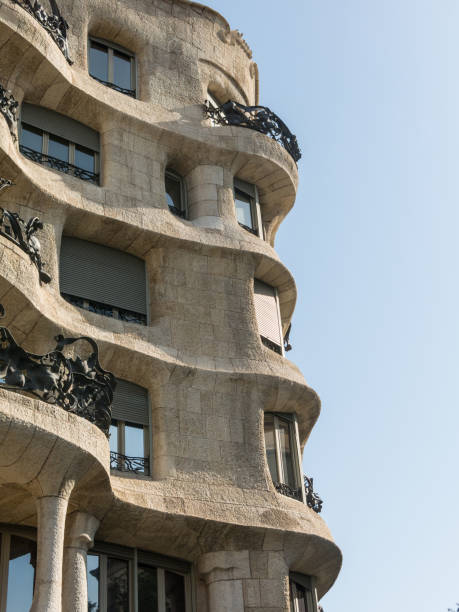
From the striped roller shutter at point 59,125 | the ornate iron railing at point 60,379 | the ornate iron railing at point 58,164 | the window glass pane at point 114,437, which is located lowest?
the ornate iron railing at point 60,379

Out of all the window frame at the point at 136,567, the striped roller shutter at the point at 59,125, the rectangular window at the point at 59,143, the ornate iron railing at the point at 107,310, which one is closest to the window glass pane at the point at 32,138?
the rectangular window at the point at 59,143

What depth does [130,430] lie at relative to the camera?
1753 cm

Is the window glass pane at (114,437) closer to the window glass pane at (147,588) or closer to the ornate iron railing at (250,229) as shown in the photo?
the window glass pane at (147,588)

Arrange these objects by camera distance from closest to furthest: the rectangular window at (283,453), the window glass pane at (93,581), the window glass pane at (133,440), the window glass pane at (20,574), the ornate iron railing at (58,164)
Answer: the window glass pane at (20,574) → the window glass pane at (93,581) → the window glass pane at (133,440) → the rectangular window at (283,453) → the ornate iron railing at (58,164)

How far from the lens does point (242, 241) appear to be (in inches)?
805

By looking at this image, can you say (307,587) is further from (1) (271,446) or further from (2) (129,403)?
(2) (129,403)

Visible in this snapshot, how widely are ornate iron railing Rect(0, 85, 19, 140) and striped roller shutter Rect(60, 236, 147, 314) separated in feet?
7.68

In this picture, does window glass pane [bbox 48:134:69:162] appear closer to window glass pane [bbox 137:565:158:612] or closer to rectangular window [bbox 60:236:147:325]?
rectangular window [bbox 60:236:147:325]

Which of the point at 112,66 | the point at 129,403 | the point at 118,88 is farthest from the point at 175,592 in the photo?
the point at 112,66

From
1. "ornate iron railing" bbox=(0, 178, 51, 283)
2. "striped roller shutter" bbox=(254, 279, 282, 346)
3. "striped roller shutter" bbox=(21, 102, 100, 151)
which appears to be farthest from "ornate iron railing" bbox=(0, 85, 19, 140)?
"striped roller shutter" bbox=(254, 279, 282, 346)

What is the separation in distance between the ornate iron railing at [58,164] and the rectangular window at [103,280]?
1.58 m

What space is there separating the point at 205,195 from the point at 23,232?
5.47 m

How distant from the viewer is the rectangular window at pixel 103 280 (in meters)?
18.3

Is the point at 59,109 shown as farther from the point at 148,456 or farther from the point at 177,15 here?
the point at 148,456
